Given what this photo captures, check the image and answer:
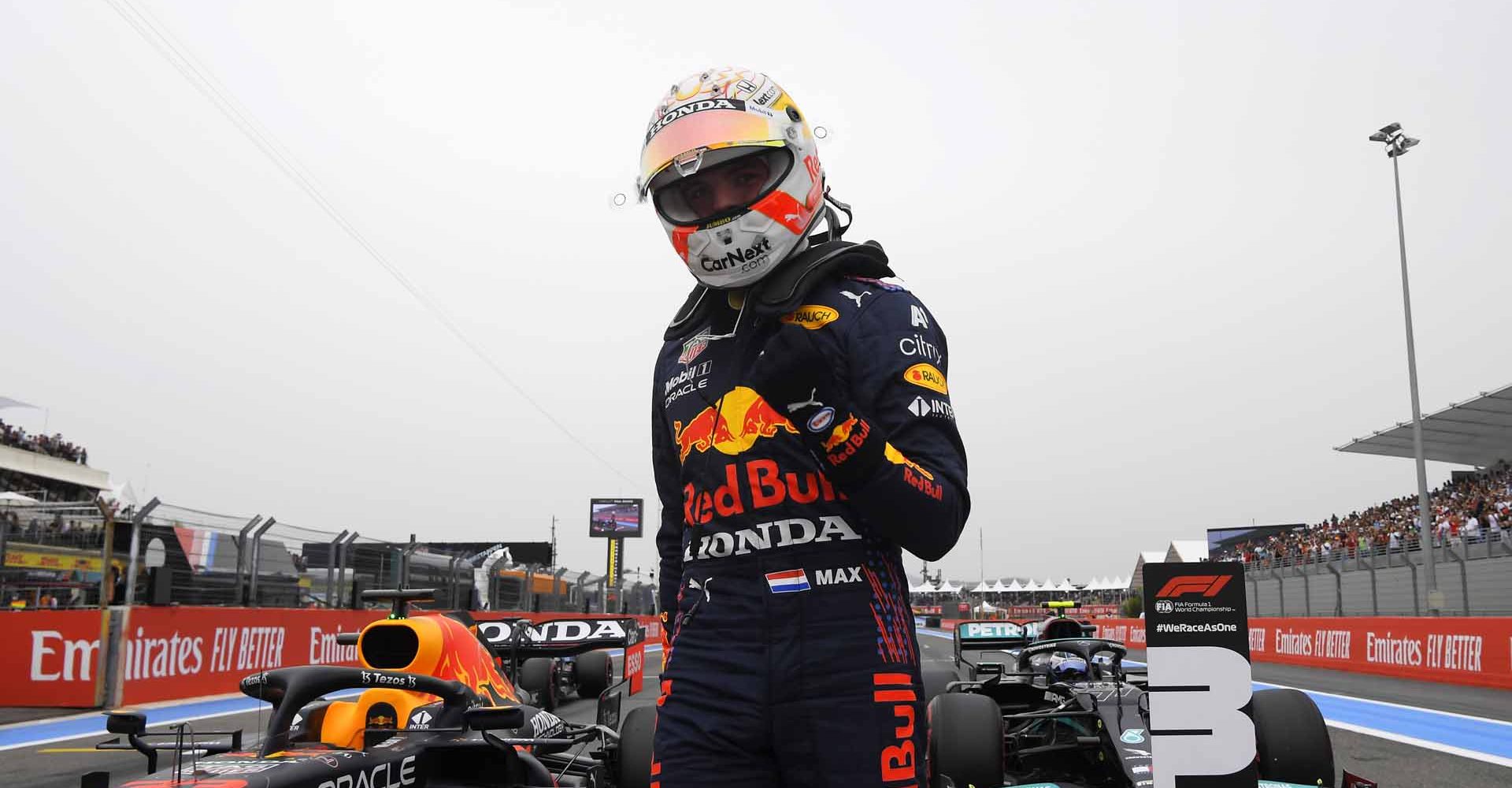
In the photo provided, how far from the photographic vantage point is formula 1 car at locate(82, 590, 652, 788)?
3.94 meters

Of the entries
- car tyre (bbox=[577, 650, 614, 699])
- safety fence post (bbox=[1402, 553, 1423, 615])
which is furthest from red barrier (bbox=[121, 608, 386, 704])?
safety fence post (bbox=[1402, 553, 1423, 615])

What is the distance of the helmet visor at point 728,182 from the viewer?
90.6 inches

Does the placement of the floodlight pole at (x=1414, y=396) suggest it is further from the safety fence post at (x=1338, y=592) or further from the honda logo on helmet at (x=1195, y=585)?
the honda logo on helmet at (x=1195, y=585)

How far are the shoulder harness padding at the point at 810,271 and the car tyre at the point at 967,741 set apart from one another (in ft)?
11.4

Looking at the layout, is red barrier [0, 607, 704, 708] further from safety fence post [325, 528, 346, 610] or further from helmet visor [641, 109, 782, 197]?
helmet visor [641, 109, 782, 197]

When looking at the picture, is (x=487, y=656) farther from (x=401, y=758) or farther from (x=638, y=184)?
(x=638, y=184)

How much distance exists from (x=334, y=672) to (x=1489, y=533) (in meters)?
21.7

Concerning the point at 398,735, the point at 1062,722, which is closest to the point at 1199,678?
the point at 1062,722

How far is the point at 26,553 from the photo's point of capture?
1216 centimetres

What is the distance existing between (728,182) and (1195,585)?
223 centimetres

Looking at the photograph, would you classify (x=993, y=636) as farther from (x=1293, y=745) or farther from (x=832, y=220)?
(x=832, y=220)

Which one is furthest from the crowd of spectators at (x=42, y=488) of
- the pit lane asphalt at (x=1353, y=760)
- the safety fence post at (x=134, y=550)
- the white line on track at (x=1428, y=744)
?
the white line on track at (x=1428, y=744)

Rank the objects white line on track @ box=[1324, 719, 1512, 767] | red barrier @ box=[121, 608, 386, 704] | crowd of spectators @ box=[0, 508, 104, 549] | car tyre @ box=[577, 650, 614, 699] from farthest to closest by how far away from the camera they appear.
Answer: crowd of spectators @ box=[0, 508, 104, 549] → red barrier @ box=[121, 608, 386, 704] → white line on track @ box=[1324, 719, 1512, 767] → car tyre @ box=[577, 650, 614, 699]

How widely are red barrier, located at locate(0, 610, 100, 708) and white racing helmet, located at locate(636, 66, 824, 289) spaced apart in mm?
11217
